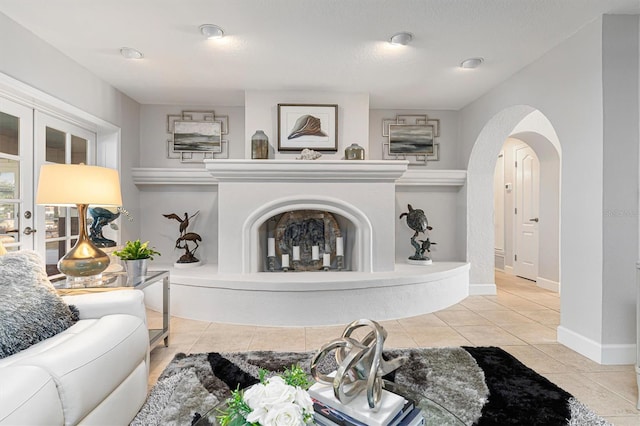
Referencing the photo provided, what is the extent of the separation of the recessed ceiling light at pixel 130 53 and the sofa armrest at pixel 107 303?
209 centimetres

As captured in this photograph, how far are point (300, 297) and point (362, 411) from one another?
211 centimetres

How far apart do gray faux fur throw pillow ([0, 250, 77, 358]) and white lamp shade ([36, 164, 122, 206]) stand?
458 millimetres

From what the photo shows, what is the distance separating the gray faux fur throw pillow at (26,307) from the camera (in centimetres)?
135

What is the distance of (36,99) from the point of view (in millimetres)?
2625

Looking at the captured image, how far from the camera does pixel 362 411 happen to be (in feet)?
3.28

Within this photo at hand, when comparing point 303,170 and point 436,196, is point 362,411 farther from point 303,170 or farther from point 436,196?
point 436,196

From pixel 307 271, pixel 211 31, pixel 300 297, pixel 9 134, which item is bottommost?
pixel 300 297

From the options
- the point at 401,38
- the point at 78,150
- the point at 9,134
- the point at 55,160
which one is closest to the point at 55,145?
the point at 55,160

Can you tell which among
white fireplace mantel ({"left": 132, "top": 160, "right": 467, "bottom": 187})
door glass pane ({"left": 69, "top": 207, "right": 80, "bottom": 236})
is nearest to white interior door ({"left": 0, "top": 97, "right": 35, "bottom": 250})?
door glass pane ({"left": 69, "top": 207, "right": 80, "bottom": 236})

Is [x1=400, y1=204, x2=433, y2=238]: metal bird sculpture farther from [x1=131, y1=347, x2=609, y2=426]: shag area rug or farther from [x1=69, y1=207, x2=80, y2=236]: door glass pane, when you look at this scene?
[x1=69, y1=207, x2=80, y2=236]: door glass pane

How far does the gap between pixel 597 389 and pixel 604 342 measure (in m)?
0.50

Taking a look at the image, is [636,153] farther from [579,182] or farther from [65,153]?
[65,153]

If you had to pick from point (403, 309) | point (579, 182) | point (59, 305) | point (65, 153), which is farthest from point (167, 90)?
point (579, 182)

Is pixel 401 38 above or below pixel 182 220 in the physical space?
above
